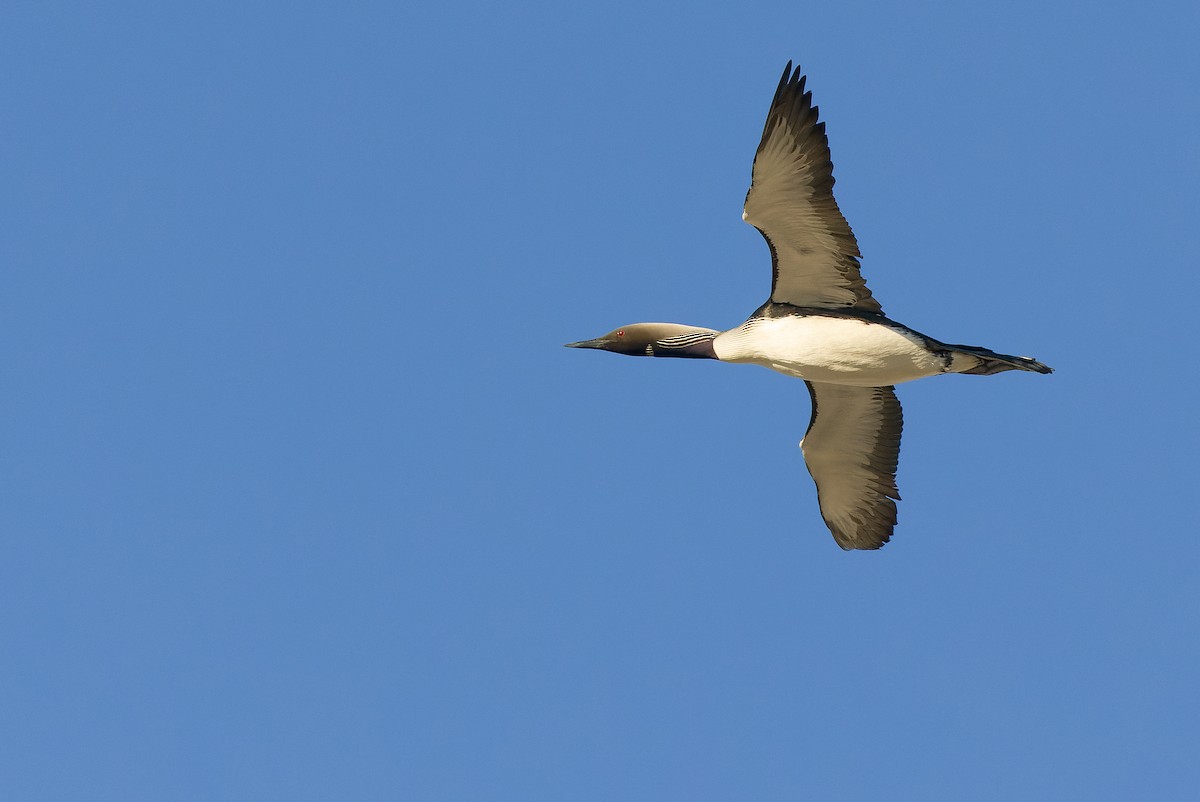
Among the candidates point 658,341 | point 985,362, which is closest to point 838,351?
point 985,362

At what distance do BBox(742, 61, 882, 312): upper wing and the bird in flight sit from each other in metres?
0.01

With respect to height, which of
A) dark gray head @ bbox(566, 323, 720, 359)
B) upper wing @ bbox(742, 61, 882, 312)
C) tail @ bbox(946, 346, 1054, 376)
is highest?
upper wing @ bbox(742, 61, 882, 312)

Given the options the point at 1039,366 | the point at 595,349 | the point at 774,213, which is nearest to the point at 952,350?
the point at 1039,366

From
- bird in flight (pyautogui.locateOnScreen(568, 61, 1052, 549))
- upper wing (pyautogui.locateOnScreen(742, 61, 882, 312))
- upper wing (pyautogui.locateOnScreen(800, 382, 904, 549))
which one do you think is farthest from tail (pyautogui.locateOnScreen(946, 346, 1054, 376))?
upper wing (pyautogui.locateOnScreen(800, 382, 904, 549))

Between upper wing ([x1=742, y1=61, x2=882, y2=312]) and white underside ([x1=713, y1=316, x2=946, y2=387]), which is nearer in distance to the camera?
upper wing ([x1=742, y1=61, x2=882, y2=312])

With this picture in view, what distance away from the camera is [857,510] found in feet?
64.0

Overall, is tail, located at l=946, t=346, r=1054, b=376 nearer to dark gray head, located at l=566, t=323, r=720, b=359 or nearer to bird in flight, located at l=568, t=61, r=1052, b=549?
bird in flight, located at l=568, t=61, r=1052, b=549

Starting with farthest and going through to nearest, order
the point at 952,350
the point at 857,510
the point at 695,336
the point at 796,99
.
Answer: the point at 857,510
the point at 695,336
the point at 952,350
the point at 796,99

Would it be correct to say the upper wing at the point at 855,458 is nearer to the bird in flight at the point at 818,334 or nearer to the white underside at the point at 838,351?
the bird in flight at the point at 818,334

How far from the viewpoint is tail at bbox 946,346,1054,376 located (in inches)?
657

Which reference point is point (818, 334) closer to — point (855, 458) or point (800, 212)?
point (800, 212)

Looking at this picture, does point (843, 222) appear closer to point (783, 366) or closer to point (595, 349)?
point (783, 366)

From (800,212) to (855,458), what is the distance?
4.18 m

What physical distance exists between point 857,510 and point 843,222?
15.5ft
